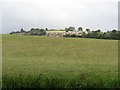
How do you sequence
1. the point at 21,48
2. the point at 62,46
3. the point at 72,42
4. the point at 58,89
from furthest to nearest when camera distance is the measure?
the point at 72,42, the point at 62,46, the point at 21,48, the point at 58,89

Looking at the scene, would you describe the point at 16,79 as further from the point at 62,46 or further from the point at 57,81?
the point at 62,46

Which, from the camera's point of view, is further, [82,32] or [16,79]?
[82,32]

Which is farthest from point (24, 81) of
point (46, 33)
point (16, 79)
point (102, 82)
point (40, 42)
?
point (46, 33)

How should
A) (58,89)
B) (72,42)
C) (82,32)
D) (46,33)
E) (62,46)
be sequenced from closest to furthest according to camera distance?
(58,89) < (62,46) < (72,42) < (46,33) < (82,32)

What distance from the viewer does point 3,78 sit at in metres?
8.75

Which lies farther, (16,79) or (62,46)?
(62,46)

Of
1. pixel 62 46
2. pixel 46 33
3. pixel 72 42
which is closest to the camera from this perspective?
pixel 62 46

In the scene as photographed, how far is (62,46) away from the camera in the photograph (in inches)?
1790

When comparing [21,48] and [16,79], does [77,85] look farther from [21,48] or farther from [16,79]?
[21,48]

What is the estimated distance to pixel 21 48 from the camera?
41531 millimetres

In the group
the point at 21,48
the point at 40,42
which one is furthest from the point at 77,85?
the point at 40,42

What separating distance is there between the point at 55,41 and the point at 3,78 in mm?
41312

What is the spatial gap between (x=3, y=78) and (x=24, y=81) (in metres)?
0.65

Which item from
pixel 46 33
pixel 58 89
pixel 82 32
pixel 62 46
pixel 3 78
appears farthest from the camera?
pixel 82 32
